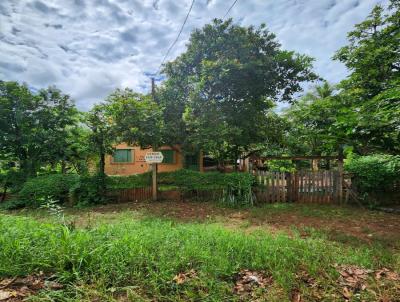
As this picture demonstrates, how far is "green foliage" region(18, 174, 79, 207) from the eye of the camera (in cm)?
746

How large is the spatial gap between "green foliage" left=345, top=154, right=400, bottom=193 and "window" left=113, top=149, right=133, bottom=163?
13004 mm

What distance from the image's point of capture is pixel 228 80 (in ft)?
27.5

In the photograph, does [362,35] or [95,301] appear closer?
[95,301]

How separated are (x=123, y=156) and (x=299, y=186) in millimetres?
12047

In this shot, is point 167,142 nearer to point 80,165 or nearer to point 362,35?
point 80,165

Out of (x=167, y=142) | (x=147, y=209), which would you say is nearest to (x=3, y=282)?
(x=147, y=209)

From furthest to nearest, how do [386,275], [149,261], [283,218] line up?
[283,218] → [386,275] → [149,261]

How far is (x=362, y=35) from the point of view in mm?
11469

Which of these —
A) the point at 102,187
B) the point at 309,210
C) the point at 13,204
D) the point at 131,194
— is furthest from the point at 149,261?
the point at 13,204

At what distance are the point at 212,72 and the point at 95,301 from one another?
7.31 metres

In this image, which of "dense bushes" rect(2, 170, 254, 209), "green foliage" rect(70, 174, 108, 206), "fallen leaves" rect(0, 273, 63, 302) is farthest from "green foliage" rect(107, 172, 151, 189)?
"fallen leaves" rect(0, 273, 63, 302)

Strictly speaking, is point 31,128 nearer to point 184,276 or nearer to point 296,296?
point 184,276

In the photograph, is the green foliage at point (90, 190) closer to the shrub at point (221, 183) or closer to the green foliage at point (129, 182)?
the green foliage at point (129, 182)

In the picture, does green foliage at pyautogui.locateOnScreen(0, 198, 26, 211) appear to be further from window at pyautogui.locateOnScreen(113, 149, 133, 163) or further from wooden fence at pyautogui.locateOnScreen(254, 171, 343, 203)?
window at pyautogui.locateOnScreen(113, 149, 133, 163)
